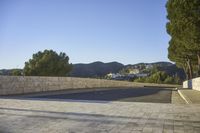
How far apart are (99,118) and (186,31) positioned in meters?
14.6

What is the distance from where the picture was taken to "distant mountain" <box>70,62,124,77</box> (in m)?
116

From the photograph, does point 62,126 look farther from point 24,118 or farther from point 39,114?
point 39,114

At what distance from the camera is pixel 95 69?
446ft

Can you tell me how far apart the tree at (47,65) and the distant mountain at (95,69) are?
36.6 meters

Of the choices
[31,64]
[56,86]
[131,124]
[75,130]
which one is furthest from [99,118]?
[31,64]

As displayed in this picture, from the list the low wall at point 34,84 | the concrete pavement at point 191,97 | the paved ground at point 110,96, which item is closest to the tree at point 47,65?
the low wall at point 34,84

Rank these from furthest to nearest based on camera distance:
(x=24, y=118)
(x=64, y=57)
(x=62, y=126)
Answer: (x=64, y=57), (x=24, y=118), (x=62, y=126)

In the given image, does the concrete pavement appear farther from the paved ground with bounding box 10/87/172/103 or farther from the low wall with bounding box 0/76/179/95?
the low wall with bounding box 0/76/179/95

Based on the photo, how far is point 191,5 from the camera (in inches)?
819

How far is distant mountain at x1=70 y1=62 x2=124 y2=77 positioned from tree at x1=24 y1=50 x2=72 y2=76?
36.6m

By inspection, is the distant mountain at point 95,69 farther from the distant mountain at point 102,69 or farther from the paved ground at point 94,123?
the paved ground at point 94,123

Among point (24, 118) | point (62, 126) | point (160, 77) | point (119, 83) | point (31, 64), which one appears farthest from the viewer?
point (160, 77)

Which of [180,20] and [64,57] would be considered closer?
[180,20]

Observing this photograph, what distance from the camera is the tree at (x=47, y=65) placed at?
6138cm
